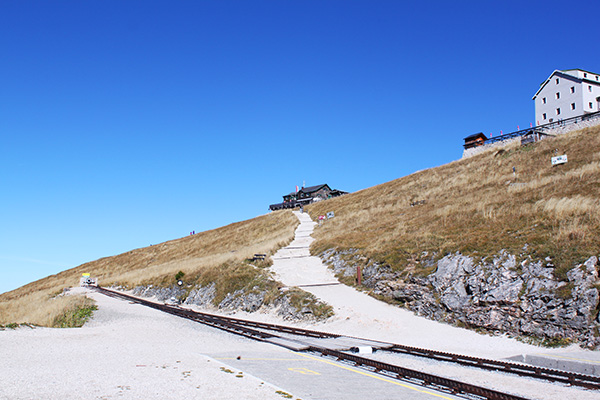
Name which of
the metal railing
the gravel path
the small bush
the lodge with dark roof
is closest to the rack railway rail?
the gravel path

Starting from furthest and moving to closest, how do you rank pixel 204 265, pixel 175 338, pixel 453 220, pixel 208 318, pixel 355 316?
1. pixel 204 265
2. pixel 453 220
3. pixel 208 318
4. pixel 355 316
5. pixel 175 338

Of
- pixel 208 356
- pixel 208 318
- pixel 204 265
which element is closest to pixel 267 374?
pixel 208 356

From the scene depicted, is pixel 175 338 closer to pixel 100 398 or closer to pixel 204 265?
pixel 100 398

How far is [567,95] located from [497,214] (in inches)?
2039

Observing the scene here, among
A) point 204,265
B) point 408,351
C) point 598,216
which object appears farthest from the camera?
point 204,265

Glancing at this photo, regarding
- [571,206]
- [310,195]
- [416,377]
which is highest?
[310,195]

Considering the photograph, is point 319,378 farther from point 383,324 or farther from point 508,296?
point 508,296

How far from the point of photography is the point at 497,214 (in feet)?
90.0

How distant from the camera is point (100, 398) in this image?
8219mm

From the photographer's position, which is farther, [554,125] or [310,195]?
[310,195]

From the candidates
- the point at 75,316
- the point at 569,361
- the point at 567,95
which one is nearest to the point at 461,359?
the point at 569,361

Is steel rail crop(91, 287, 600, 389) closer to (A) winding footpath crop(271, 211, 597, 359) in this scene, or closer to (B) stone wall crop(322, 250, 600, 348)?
(A) winding footpath crop(271, 211, 597, 359)

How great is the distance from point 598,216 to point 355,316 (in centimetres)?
1294

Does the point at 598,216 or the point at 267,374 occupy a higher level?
the point at 598,216
